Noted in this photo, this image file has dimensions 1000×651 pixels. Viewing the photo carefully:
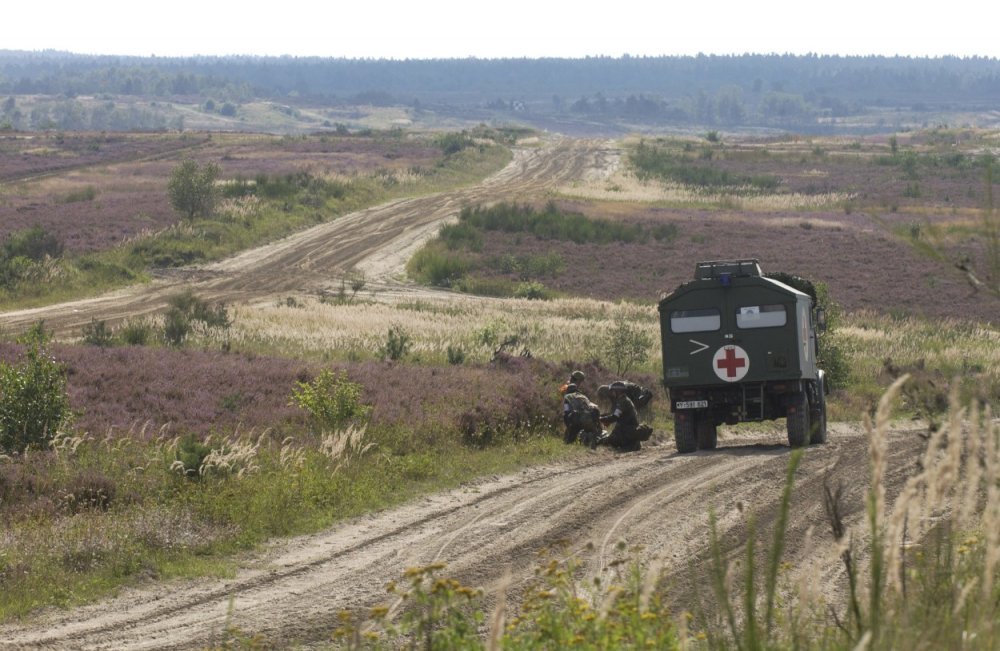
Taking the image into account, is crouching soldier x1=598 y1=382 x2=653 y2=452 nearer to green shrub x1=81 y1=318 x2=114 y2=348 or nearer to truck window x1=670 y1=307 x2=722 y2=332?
truck window x1=670 y1=307 x2=722 y2=332

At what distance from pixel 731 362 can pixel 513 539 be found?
25.9 feet

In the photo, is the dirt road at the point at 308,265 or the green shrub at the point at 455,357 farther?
the dirt road at the point at 308,265

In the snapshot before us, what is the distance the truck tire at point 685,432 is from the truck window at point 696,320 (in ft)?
4.97

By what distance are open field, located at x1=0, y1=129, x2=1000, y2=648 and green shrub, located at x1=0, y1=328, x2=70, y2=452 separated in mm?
513

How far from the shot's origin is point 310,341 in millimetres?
35438

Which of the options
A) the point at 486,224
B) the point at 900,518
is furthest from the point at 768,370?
the point at 486,224

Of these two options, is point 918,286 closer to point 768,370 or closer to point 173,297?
point 173,297

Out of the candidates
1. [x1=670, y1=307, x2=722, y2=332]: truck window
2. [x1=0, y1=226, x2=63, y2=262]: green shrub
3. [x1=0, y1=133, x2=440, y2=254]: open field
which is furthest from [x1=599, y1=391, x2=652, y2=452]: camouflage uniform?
[x1=0, y1=133, x2=440, y2=254]: open field

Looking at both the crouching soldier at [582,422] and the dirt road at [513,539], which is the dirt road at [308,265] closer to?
the crouching soldier at [582,422]

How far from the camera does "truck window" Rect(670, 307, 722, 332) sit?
2106 centimetres

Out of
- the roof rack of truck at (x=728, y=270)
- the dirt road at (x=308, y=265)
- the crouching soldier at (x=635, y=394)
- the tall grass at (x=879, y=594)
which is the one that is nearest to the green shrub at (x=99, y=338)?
the dirt road at (x=308, y=265)

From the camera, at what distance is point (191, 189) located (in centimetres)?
6178

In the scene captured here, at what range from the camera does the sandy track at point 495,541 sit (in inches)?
438

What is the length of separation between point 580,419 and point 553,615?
50.6ft
